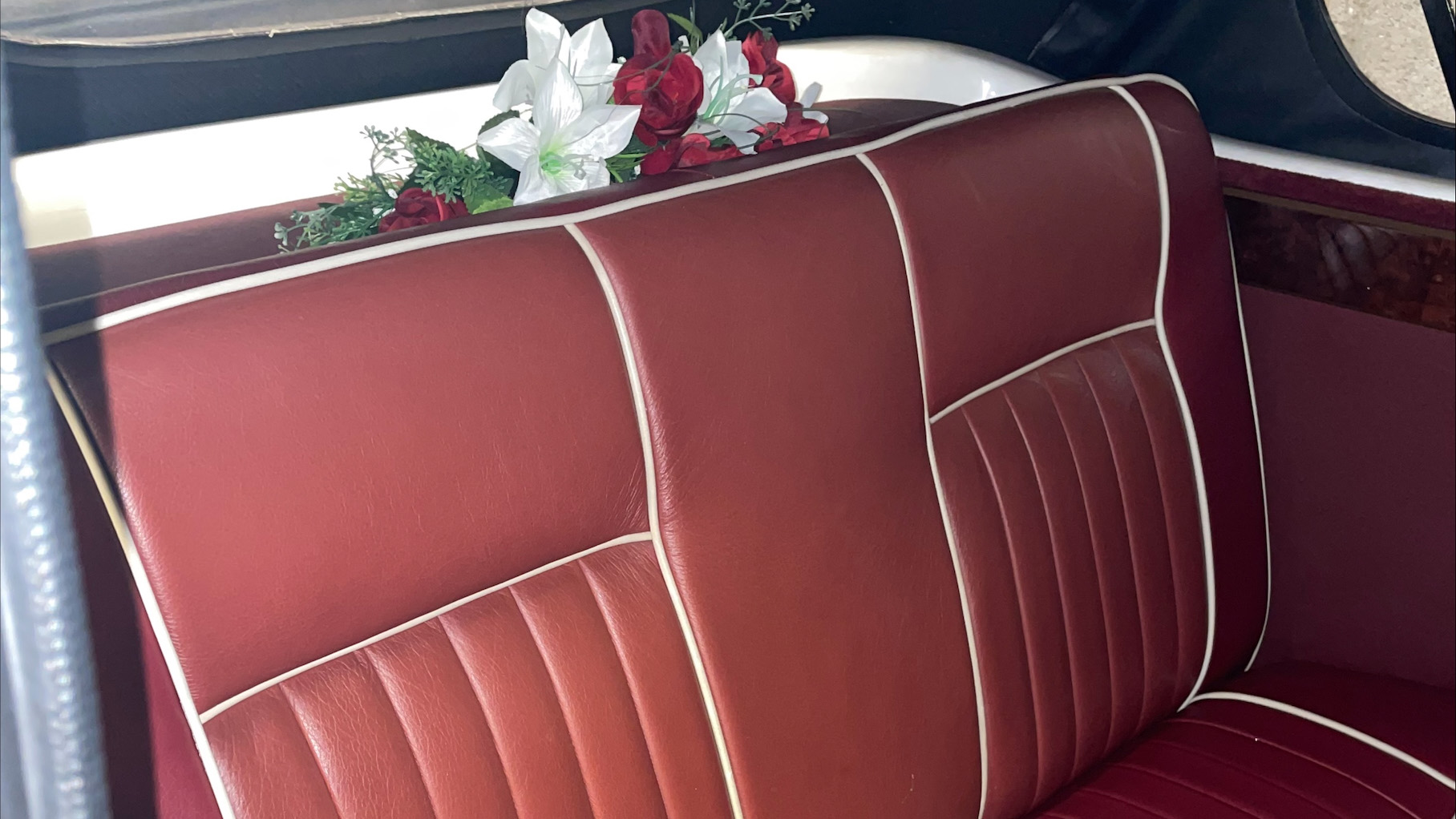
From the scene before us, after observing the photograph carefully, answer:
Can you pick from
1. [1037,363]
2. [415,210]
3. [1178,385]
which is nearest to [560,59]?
[415,210]

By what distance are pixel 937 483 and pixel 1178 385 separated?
41 cm

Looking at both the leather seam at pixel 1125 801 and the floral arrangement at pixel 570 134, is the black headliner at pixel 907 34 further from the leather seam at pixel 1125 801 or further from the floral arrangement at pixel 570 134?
the leather seam at pixel 1125 801

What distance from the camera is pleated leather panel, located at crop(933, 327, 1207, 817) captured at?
3.58ft

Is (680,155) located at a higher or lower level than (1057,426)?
higher

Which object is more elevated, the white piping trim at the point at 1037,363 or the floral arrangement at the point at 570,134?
the floral arrangement at the point at 570,134

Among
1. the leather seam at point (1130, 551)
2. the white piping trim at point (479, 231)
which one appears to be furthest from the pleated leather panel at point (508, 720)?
the leather seam at point (1130, 551)

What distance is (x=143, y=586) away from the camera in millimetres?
639

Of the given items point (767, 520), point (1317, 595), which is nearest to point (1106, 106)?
point (767, 520)

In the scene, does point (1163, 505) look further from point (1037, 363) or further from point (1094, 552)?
point (1037, 363)

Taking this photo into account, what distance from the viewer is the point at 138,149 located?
108 cm

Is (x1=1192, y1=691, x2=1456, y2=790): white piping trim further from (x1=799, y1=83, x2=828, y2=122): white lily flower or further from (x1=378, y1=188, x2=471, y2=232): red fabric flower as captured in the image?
(x1=378, y1=188, x2=471, y2=232): red fabric flower

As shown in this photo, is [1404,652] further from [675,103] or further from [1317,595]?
A: [675,103]

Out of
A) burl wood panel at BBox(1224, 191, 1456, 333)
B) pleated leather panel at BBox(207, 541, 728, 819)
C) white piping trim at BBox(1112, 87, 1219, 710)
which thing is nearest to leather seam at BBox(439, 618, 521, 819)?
pleated leather panel at BBox(207, 541, 728, 819)

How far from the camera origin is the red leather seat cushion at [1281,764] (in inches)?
46.7
